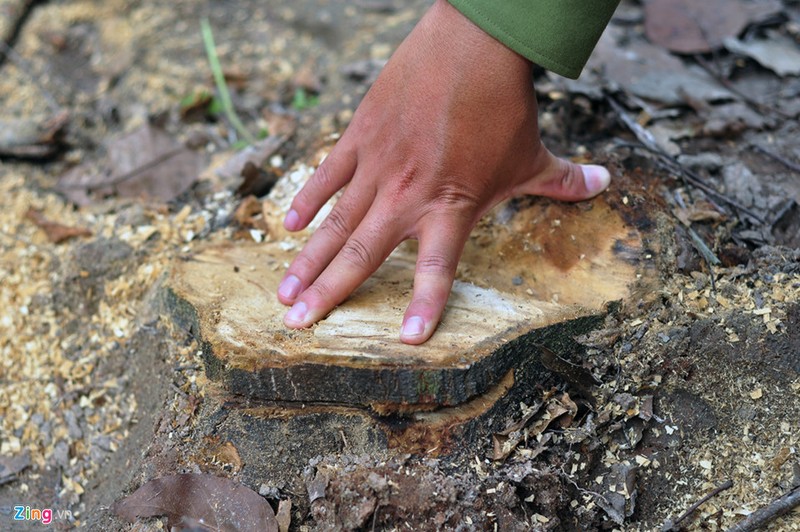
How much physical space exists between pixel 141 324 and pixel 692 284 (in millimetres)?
1608

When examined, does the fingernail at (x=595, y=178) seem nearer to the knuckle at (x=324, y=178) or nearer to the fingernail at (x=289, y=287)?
the knuckle at (x=324, y=178)

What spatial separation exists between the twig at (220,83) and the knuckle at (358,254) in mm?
1277

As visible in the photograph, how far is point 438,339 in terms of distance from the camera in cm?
168

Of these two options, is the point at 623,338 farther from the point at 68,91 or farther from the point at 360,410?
the point at 68,91

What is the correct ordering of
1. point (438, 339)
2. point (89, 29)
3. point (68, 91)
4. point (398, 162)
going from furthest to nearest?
point (89, 29) → point (68, 91) → point (398, 162) → point (438, 339)

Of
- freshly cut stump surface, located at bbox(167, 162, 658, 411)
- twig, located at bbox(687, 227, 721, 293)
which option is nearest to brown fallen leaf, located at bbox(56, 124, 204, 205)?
freshly cut stump surface, located at bbox(167, 162, 658, 411)

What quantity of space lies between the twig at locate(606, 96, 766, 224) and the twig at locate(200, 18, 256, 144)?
1.47 meters

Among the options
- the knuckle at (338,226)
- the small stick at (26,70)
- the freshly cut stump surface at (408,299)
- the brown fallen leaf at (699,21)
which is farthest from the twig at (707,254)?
the small stick at (26,70)

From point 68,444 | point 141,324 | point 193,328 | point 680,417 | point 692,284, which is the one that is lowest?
point 68,444

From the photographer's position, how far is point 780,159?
2.34m

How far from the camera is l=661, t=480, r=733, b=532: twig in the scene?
1.65 meters

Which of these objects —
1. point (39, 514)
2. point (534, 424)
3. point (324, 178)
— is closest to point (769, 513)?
point (534, 424)

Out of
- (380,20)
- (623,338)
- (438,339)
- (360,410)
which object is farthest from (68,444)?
(380,20)

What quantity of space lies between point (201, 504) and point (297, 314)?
0.50 m
